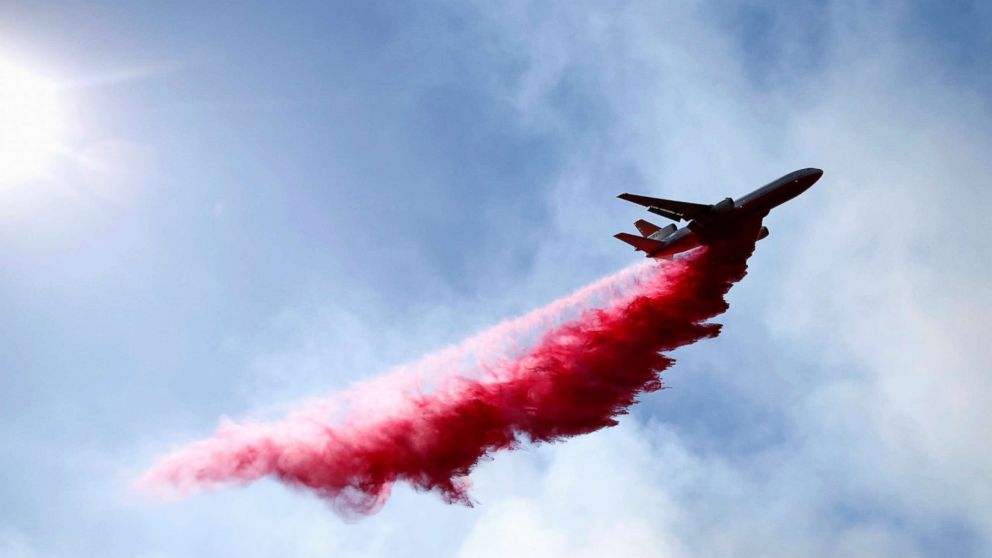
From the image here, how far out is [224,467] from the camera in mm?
68375

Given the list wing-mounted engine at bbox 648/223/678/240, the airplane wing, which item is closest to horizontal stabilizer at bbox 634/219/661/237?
wing-mounted engine at bbox 648/223/678/240

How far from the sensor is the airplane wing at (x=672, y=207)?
66250 mm

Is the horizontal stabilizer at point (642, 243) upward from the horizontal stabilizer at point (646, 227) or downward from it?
downward

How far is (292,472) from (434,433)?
36.8 ft

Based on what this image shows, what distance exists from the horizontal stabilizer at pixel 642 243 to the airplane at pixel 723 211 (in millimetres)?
327

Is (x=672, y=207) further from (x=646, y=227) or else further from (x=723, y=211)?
(x=646, y=227)

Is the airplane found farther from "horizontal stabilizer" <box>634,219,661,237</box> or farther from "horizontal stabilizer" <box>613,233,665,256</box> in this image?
"horizontal stabilizer" <box>634,219,661,237</box>

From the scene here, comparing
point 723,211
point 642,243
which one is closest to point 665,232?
point 642,243

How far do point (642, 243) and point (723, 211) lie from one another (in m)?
6.76

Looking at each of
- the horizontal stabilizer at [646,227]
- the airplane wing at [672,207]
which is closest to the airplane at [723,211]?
the airplane wing at [672,207]

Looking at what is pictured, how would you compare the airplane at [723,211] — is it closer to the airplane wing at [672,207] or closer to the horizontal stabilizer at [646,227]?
the airplane wing at [672,207]

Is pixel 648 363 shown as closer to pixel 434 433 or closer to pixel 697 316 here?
pixel 697 316

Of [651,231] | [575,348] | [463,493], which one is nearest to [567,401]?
[575,348]

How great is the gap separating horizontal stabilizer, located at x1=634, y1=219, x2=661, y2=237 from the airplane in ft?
15.9
